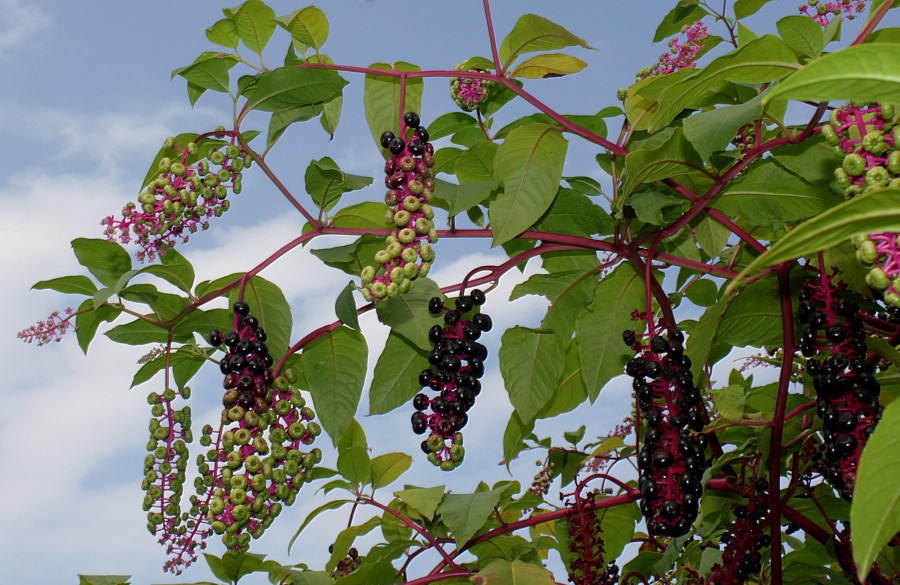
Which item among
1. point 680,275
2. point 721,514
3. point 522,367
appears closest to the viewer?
point 522,367

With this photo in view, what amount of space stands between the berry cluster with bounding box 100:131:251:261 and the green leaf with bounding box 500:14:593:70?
0.70 meters

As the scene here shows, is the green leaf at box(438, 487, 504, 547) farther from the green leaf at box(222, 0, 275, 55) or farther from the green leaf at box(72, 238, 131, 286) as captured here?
the green leaf at box(222, 0, 275, 55)

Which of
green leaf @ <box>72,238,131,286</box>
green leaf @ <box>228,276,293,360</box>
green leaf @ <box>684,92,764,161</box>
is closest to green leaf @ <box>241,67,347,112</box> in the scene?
green leaf @ <box>228,276,293,360</box>

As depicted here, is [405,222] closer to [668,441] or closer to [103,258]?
[668,441]

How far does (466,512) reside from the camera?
6.41 ft

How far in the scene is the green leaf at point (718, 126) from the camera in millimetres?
1424

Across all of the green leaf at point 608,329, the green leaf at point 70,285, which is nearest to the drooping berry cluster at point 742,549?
the green leaf at point 608,329

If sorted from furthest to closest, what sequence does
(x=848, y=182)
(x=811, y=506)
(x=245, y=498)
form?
(x=811, y=506) < (x=245, y=498) < (x=848, y=182)

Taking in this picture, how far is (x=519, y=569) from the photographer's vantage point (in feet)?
6.38

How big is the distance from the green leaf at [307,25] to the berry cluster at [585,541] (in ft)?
4.29

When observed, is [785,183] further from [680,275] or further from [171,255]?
[171,255]

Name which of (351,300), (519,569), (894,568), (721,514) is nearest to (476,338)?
(351,300)

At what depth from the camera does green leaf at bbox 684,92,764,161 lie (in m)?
1.42

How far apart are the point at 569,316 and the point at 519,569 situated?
0.66 meters
